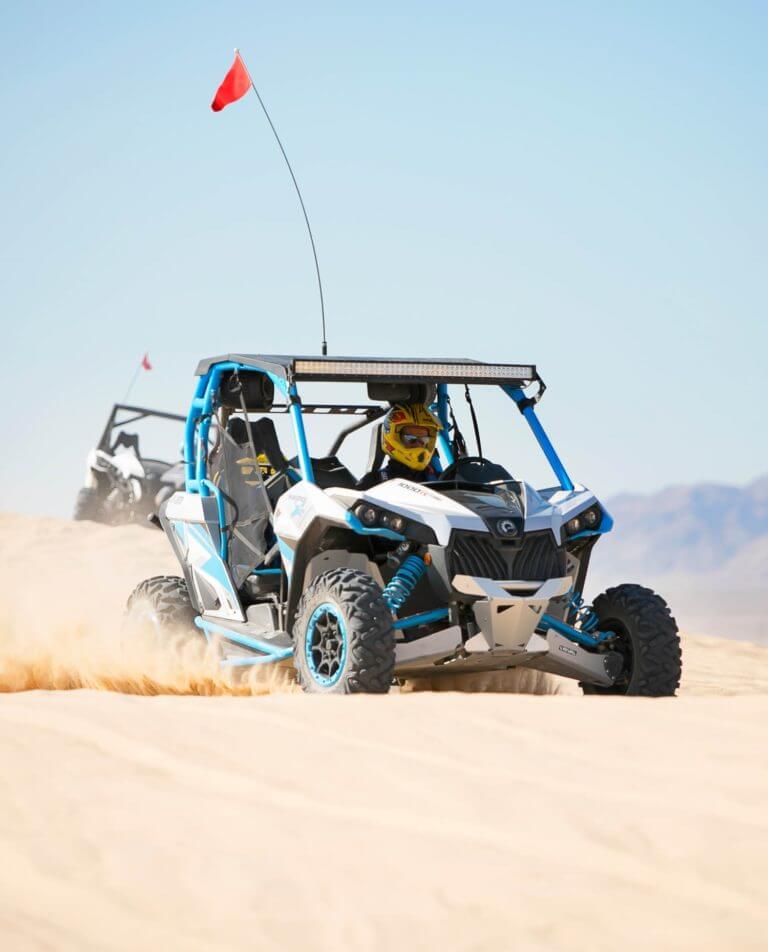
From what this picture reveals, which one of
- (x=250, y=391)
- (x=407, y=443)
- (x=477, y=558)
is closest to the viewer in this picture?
(x=477, y=558)

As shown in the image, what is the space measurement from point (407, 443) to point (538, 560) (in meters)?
1.48

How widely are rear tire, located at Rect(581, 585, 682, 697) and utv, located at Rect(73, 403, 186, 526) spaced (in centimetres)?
1335

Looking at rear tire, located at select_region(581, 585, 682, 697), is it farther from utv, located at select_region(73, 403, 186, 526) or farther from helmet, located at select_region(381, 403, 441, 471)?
utv, located at select_region(73, 403, 186, 526)

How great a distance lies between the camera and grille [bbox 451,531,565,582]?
7953 mm

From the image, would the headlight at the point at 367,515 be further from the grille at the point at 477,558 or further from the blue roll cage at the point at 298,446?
the grille at the point at 477,558

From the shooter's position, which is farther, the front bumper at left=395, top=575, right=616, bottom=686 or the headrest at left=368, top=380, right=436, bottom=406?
the headrest at left=368, top=380, right=436, bottom=406

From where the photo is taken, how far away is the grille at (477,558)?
7938 mm

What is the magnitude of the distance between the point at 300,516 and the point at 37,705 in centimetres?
208

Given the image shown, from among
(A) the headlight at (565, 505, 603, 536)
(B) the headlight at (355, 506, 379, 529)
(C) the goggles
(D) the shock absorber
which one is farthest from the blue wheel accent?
(C) the goggles

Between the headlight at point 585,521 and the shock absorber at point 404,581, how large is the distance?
0.83 meters

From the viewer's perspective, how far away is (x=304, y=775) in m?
5.46

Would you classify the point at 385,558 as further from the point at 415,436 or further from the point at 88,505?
the point at 88,505

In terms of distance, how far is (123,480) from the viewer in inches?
879

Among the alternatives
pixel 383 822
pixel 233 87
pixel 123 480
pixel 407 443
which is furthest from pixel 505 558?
pixel 123 480
